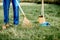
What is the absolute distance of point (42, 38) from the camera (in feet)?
10.1

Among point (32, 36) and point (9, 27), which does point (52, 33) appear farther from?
point (9, 27)

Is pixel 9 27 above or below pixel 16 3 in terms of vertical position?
below

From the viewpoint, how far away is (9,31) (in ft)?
11.3

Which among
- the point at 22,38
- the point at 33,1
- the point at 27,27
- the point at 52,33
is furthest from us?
the point at 33,1

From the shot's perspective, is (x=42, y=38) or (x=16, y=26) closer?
(x=42, y=38)

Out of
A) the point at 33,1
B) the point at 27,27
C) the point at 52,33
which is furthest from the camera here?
the point at 33,1

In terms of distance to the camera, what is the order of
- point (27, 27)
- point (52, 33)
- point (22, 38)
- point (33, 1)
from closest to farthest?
1. point (22, 38)
2. point (52, 33)
3. point (27, 27)
4. point (33, 1)

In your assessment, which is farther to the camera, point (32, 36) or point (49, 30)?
point (49, 30)

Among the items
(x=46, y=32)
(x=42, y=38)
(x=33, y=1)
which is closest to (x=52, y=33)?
(x=46, y=32)

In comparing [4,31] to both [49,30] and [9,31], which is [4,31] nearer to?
[9,31]

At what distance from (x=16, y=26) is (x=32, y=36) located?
25.0 inches

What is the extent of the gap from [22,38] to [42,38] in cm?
30

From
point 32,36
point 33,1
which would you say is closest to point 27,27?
point 32,36

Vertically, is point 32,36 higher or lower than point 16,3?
lower
